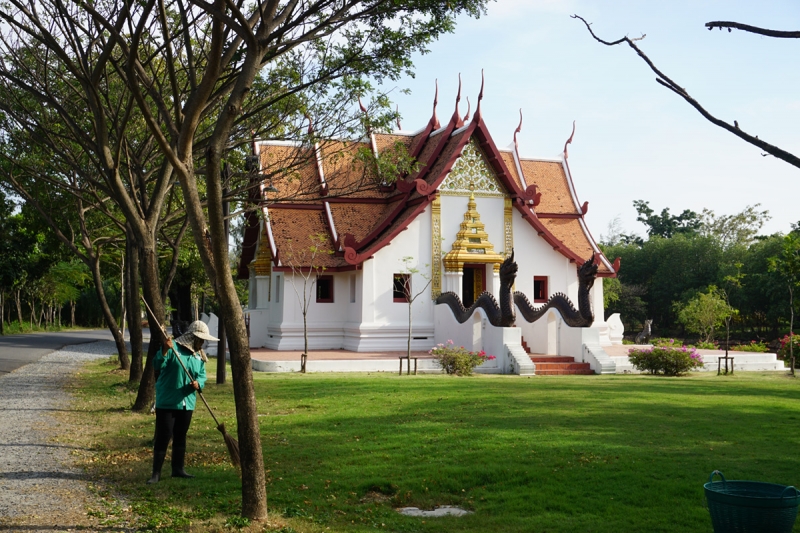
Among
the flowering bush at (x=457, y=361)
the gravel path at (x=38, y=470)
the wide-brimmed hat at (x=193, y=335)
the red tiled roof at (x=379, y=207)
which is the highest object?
the red tiled roof at (x=379, y=207)

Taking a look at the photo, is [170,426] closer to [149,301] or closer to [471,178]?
[149,301]

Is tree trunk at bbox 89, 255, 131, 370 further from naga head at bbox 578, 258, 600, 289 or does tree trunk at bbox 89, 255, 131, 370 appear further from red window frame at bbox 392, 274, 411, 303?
naga head at bbox 578, 258, 600, 289

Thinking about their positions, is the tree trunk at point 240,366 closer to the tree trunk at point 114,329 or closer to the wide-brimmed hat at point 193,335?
the wide-brimmed hat at point 193,335

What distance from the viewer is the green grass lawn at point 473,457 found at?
662 cm

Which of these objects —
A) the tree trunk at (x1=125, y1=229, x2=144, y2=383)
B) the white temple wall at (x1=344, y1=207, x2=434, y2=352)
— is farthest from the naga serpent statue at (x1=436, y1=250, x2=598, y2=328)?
the tree trunk at (x1=125, y1=229, x2=144, y2=383)

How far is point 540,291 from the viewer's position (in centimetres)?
2706

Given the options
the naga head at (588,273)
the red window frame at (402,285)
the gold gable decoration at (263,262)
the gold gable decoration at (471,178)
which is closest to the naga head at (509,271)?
the naga head at (588,273)

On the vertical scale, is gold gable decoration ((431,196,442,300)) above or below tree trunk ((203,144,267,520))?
above

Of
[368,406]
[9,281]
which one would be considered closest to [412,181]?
[368,406]

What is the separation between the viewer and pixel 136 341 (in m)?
14.8

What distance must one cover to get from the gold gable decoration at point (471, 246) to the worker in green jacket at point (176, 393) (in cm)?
1748

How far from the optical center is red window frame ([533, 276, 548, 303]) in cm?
2691

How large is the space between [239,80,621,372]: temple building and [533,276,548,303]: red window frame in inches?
1.3

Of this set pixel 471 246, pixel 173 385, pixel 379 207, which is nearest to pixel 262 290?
pixel 379 207
